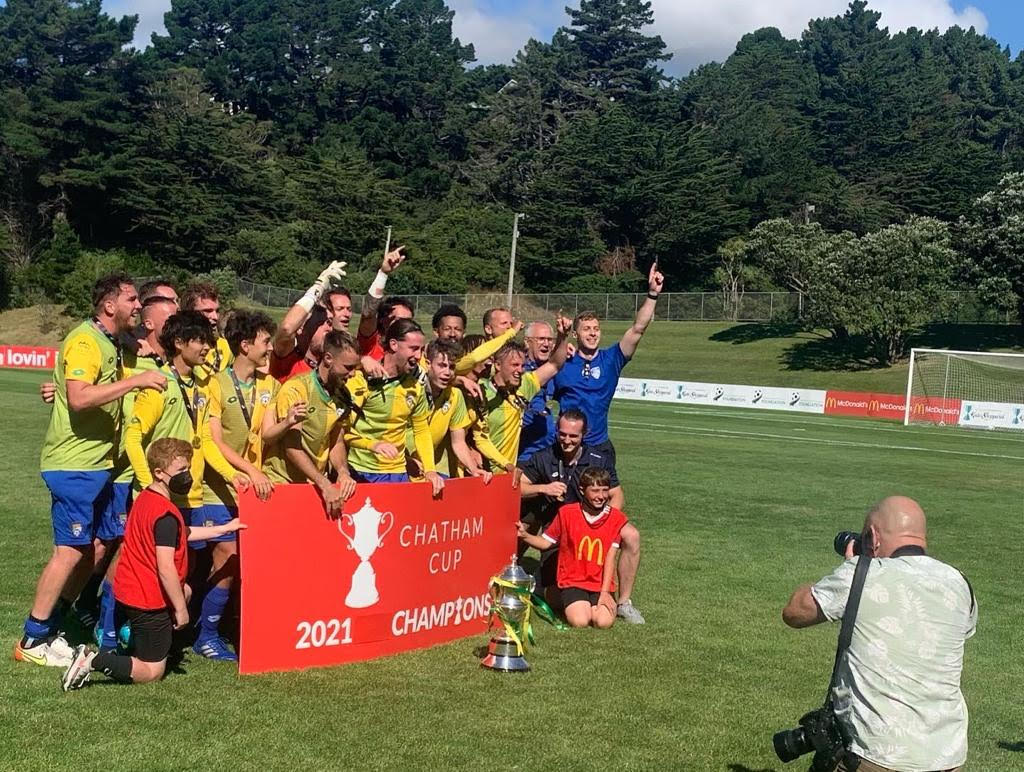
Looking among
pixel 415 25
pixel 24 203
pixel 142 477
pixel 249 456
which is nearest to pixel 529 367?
pixel 249 456

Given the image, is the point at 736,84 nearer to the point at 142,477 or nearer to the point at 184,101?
the point at 184,101

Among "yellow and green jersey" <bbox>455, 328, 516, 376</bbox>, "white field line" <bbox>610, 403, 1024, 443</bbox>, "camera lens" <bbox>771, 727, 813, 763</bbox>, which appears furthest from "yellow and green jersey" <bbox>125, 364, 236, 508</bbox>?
"white field line" <bbox>610, 403, 1024, 443</bbox>

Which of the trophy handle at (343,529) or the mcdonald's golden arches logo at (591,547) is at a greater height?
the trophy handle at (343,529)

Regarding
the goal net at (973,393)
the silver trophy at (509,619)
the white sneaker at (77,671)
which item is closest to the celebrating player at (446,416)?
the silver trophy at (509,619)

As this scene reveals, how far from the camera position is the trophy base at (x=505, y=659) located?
6844 mm

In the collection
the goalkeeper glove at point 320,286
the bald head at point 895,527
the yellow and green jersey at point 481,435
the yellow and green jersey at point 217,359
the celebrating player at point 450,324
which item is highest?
the goalkeeper glove at point 320,286

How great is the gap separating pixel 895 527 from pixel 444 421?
443cm

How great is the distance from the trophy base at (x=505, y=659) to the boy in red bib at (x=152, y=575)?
188 centimetres

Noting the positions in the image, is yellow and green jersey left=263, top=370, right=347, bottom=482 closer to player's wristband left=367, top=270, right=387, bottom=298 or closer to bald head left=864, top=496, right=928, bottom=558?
player's wristband left=367, top=270, right=387, bottom=298

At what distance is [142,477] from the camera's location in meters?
6.33

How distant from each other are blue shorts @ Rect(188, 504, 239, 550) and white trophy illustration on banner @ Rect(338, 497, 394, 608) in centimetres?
72

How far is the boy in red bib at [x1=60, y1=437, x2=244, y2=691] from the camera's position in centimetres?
608

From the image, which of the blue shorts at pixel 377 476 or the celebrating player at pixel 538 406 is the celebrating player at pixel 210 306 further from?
the celebrating player at pixel 538 406

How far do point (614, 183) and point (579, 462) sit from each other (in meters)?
84.6
